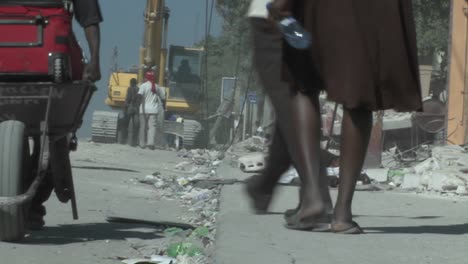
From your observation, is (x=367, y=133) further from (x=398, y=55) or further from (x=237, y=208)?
(x=237, y=208)

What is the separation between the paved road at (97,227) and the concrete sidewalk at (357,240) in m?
0.67

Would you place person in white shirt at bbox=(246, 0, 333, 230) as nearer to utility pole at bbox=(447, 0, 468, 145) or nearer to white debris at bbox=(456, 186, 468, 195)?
white debris at bbox=(456, 186, 468, 195)

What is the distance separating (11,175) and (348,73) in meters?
2.30

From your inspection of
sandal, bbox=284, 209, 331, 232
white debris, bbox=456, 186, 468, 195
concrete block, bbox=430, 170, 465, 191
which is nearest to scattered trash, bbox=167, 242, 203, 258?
sandal, bbox=284, 209, 331, 232

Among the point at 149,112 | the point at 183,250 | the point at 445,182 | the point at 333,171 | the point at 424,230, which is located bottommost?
the point at 149,112

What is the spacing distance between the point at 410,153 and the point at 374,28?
58.5ft

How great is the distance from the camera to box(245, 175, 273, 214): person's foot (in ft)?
23.9

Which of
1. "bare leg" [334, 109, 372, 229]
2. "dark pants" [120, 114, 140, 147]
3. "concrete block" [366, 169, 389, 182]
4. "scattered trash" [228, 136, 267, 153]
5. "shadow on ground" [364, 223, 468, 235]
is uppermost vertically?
"bare leg" [334, 109, 372, 229]

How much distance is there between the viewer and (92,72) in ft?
26.2

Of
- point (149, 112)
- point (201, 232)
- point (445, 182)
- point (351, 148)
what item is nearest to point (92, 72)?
point (201, 232)

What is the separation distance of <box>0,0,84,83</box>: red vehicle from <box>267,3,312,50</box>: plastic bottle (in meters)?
1.84

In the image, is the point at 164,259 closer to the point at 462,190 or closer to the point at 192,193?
the point at 462,190

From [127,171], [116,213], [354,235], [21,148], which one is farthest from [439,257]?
[127,171]

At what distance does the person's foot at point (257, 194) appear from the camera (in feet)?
23.9
